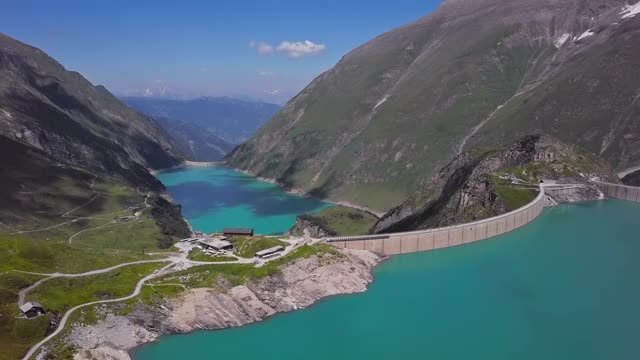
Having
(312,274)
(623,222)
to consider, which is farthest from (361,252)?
(623,222)

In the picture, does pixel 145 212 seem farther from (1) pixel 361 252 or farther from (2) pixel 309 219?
(1) pixel 361 252

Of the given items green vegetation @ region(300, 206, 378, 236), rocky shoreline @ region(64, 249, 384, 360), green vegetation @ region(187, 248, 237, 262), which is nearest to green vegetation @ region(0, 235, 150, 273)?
green vegetation @ region(187, 248, 237, 262)

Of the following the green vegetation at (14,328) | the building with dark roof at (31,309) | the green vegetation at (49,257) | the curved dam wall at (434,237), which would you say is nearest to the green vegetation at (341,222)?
the curved dam wall at (434,237)

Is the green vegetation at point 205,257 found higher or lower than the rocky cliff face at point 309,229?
higher

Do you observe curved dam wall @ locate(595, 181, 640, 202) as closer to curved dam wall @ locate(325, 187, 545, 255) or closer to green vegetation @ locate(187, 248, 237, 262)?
curved dam wall @ locate(325, 187, 545, 255)

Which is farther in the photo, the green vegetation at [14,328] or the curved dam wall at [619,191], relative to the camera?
the curved dam wall at [619,191]

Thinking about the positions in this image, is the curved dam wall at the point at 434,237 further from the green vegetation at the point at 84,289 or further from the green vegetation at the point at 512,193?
the green vegetation at the point at 84,289

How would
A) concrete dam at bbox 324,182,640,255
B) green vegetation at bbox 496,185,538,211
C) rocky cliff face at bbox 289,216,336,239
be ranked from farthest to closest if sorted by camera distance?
1. rocky cliff face at bbox 289,216,336,239
2. green vegetation at bbox 496,185,538,211
3. concrete dam at bbox 324,182,640,255
